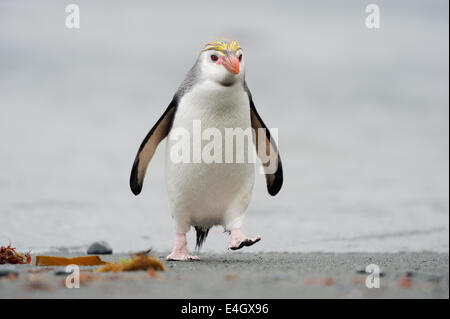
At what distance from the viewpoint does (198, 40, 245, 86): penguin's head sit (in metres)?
4.41

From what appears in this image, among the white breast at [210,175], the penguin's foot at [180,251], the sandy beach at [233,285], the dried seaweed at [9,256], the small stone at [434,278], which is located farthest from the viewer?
the penguin's foot at [180,251]

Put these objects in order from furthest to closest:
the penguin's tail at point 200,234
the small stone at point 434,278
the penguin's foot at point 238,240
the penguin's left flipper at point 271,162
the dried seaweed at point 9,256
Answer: the penguin's left flipper at point 271,162 → the penguin's tail at point 200,234 → the dried seaweed at point 9,256 → the penguin's foot at point 238,240 → the small stone at point 434,278

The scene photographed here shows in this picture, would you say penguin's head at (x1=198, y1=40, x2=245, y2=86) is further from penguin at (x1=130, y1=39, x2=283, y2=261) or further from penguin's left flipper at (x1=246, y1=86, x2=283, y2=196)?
penguin's left flipper at (x1=246, y1=86, x2=283, y2=196)

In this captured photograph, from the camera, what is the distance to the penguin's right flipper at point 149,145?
194 inches

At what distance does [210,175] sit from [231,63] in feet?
3.28

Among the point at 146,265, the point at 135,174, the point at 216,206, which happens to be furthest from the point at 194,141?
the point at 146,265

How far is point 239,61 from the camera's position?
457 centimetres

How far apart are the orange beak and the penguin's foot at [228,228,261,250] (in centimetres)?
141

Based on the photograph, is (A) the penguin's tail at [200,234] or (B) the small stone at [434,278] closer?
(B) the small stone at [434,278]

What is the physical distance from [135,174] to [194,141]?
959mm

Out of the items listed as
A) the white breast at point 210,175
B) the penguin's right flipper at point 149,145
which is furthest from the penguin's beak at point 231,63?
the penguin's right flipper at point 149,145

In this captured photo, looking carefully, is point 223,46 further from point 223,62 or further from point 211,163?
point 211,163

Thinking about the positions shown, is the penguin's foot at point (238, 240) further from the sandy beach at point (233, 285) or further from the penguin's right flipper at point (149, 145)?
the penguin's right flipper at point (149, 145)
